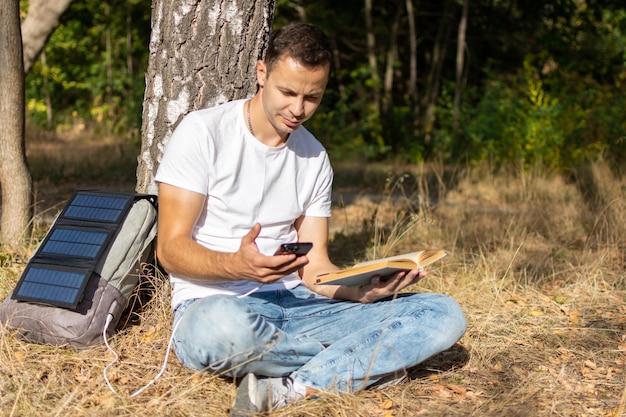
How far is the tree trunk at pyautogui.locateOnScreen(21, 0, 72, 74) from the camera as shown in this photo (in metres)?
5.81

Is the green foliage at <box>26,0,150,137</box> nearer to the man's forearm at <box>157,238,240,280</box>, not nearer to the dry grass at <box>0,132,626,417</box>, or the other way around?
the dry grass at <box>0,132,626,417</box>

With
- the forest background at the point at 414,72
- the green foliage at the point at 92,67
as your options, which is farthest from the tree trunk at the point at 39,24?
the green foliage at the point at 92,67

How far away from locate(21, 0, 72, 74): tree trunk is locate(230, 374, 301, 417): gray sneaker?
3.94 meters

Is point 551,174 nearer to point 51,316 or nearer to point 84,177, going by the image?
point 84,177

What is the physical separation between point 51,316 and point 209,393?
2.44 ft

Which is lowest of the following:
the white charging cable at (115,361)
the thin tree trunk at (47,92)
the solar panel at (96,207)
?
the thin tree trunk at (47,92)

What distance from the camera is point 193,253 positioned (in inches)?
113

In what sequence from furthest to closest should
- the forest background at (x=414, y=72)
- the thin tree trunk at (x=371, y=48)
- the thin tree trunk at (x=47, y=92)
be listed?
the thin tree trunk at (x=47, y=92) → the thin tree trunk at (x=371, y=48) → the forest background at (x=414, y=72)

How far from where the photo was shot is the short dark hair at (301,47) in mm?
2947

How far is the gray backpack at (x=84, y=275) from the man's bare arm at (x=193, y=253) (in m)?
0.32

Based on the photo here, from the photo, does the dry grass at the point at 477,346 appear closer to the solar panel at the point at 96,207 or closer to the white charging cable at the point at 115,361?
the white charging cable at the point at 115,361

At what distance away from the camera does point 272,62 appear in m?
3.02

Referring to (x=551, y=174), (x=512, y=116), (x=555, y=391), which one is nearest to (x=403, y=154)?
(x=512, y=116)

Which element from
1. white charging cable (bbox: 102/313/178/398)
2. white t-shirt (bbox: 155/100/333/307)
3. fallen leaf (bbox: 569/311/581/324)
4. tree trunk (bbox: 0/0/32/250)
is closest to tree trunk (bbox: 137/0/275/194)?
white t-shirt (bbox: 155/100/333/307)
